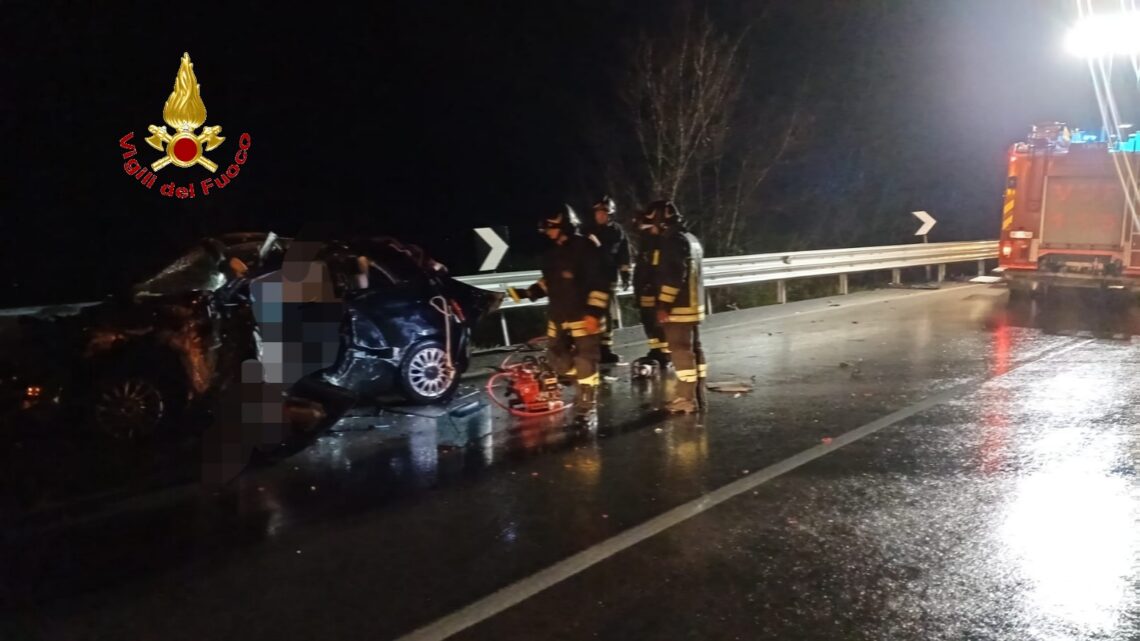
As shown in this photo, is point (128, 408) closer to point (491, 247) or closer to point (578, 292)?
point (578, 292)

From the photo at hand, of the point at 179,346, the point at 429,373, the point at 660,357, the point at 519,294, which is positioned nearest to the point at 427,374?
the point at 429,373

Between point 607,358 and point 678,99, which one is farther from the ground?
point 678,99

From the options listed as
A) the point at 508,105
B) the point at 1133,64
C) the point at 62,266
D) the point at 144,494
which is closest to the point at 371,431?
the point at 144,494

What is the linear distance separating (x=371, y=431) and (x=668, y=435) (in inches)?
93.1

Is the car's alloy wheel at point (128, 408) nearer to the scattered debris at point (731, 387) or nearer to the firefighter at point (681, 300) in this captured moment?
the firefighter at point (681, 300)

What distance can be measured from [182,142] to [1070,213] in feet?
51.4

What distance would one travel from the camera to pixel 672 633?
13.1ft

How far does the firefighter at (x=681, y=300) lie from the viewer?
784 centimetres

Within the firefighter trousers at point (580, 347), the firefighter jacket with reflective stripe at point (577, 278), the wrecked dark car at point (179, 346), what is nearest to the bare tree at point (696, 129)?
the firefighter trousers at point (580, 347)

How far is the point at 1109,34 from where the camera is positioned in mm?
24422

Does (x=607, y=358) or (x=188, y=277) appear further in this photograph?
(x=607, y=358)

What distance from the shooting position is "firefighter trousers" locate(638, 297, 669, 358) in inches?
388

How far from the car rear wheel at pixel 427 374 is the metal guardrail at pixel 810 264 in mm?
3105

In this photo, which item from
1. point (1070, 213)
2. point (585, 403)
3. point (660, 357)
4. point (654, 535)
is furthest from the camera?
point (1070, 213)
